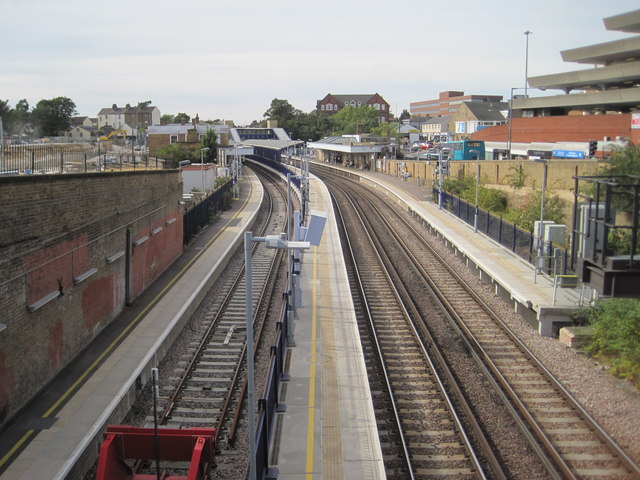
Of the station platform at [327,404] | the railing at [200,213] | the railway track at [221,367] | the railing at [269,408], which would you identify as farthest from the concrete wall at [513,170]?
the railing at [269,408]

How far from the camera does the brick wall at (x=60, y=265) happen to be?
13086 mm

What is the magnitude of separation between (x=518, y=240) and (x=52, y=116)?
7091cm

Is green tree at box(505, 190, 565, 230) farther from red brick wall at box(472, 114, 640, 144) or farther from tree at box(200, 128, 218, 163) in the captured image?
tree at box(200, 128, 218, 163)

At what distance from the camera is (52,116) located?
8212cm

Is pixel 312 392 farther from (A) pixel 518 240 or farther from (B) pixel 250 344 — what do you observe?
(A) pixel 518 240

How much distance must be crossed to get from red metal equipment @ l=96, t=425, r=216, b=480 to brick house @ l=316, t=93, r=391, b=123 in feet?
544

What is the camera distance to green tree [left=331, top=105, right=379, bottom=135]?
422 feet

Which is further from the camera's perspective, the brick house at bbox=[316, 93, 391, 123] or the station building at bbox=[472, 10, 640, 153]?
the brick house at bbox=[316, 93, 391, 123]

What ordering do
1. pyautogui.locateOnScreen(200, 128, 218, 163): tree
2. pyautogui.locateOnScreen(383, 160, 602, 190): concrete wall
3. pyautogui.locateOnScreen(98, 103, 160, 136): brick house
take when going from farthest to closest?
pyautogui.locateOnScreen(98, 103, 160, 136): brick house, pyautogui.locateOnScreen(200, 128, 218, 163): tree, pyautogui.locateOnScreen(383, 160, 602, 190): concrete wall

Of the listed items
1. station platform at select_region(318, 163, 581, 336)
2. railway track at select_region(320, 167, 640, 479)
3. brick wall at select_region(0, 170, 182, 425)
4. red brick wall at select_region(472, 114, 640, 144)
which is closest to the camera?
railway track at select_region(320, 167, 640, 479)

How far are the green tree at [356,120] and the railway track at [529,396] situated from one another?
10510 centimetres

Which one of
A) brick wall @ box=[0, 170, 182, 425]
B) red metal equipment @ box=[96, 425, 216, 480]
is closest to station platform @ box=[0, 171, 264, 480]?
brick wall @ box=[0, 170, 182, 425]

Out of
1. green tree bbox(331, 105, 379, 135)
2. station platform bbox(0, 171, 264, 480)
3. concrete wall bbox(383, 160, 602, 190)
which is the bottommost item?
station platform bbox(0, 171, 264, 480)

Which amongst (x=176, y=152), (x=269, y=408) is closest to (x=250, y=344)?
(x=269, y=408)
